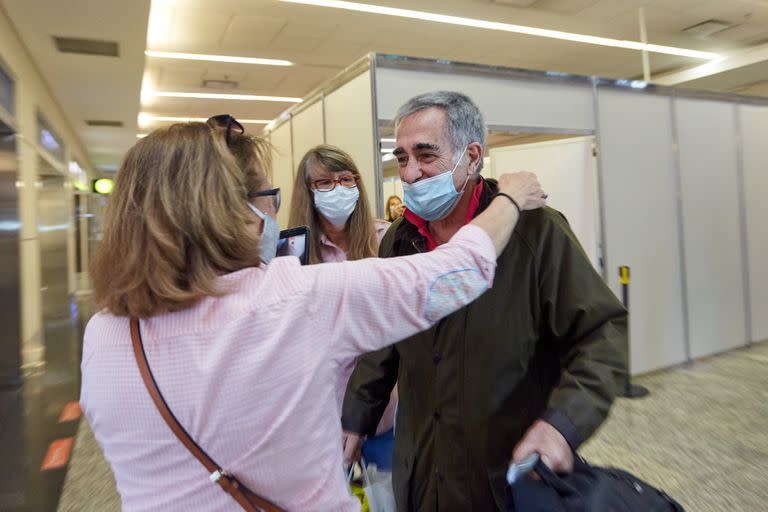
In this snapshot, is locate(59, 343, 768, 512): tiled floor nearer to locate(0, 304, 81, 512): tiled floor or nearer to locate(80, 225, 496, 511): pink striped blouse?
locate(0, 304, 81, 512): tiled floor

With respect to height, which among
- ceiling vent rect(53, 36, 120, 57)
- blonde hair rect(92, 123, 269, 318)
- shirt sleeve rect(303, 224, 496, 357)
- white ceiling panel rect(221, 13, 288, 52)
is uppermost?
white ceiling panel rect(221, 13, 288, 52)

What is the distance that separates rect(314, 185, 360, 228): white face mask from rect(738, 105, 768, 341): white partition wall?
4.90m

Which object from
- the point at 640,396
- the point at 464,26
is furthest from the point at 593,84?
the point at 464,26

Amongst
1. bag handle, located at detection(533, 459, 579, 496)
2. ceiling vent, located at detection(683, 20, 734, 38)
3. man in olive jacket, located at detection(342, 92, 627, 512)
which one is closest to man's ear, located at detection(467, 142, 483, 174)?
man in olive jacket, located at detection(342, 92, 627, 512)

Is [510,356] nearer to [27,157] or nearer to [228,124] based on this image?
[228,124]

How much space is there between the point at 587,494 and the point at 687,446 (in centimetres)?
293

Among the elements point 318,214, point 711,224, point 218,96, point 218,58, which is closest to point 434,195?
point 318,214

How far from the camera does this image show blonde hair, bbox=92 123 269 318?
0.80 meters

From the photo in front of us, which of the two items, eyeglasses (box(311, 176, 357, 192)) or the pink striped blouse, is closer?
the pink striped blouse

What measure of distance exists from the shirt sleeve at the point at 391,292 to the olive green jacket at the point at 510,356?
1.17ft

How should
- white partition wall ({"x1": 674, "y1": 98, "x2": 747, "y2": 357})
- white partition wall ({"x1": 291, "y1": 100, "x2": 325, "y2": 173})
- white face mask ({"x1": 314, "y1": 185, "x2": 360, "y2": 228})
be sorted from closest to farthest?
white face mask ({"x1": 314, "y1": 185, "x2": 360, "y2": 228}), white partition wall ({"x1": 291, "y1": 100, "x2": 325, "y2": 173}), white partition wall ({"x1": 674, "y1": 98, "x2": 747, "y2": 357})

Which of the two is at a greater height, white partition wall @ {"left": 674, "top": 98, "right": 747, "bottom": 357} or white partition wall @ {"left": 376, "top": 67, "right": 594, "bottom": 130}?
white partition wall @ {"left": 376, "top": 67, "right": 594, "bottom": 130}

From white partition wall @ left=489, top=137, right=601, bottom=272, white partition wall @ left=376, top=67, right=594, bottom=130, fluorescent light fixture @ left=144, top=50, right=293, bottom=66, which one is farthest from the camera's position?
fluorescent light fixture @ left=144, top=50, right=293, bottom=66

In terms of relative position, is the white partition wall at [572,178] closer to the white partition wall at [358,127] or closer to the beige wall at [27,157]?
the white partition wall at [358,127]
